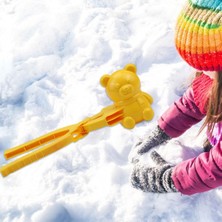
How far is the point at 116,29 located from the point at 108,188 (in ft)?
3.04

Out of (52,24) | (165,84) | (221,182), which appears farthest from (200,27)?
(52,24)

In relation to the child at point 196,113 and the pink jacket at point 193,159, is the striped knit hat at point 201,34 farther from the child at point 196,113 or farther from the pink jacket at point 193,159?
the pink jacket at point 193,159

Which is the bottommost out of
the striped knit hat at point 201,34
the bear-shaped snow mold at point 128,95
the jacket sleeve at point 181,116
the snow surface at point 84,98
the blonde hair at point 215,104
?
the snow surface at point 84,98

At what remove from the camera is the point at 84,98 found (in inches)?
68.6

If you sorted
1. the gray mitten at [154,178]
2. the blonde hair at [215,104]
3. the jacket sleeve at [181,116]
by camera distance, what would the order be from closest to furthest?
the blonde hair at [215,104], the gray mitten at [154,178], the jacket sleeve at [181,116]

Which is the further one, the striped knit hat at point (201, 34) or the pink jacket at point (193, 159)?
the pink jacket at point (193, 159)

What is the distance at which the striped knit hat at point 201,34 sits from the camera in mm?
892

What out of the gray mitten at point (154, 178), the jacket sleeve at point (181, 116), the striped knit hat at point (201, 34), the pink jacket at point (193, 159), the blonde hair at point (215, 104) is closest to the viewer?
the striped knit hat at point (201, 34)

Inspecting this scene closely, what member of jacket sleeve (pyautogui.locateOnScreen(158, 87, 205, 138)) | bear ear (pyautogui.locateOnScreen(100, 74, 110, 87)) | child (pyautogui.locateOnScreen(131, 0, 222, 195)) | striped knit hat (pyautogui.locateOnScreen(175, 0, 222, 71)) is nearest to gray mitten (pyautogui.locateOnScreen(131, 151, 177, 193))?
child (pyautogui.locateOnScreen(131, 0, 222, 195))

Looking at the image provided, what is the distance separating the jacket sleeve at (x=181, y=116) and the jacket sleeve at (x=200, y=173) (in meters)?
0.24

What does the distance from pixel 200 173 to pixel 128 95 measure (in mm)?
319

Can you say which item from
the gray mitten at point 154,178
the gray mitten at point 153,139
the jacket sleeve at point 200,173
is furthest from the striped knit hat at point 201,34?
the gray mitten at point 153,139

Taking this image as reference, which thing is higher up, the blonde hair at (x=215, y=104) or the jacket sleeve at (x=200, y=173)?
the blonde hair at (x=215, y=104)

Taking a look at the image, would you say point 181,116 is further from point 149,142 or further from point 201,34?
point 201,34
